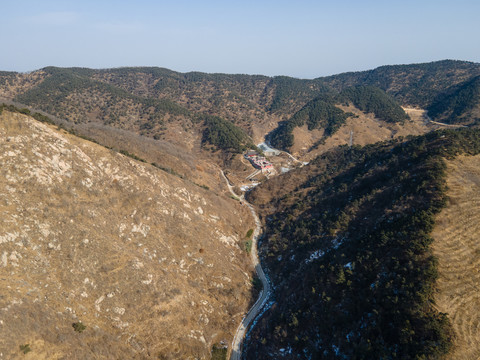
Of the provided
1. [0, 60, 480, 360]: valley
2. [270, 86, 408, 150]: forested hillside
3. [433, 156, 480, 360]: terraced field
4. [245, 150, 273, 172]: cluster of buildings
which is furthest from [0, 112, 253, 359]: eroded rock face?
[270, 86, 408, 150]: forested hillside

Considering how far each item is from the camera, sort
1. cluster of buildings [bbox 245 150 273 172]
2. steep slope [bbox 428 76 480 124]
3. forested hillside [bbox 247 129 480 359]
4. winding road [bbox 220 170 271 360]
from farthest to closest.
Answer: steep slope [bbox 428 76 480 124] < cluster of buildings [bbox 245 150 273 172] < winding road [bbox 220 170 271 360] < forested hillside [bbox 247 129 480 359]

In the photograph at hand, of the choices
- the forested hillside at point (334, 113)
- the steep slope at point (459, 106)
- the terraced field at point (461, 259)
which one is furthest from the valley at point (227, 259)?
the steep slope at point (459, 106)

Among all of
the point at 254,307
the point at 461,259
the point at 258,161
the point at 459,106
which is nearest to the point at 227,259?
the point at 254,307

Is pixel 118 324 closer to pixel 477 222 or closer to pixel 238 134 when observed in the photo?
pixel 477 222

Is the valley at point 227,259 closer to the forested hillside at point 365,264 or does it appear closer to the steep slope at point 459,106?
the forested hillside at point 365,264

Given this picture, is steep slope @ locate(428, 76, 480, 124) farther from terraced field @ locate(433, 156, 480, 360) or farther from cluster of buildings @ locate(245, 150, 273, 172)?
terraced field @ locate(433, 156, 480, 360)

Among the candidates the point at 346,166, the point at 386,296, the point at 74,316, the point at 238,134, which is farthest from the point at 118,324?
the point at 238,134
